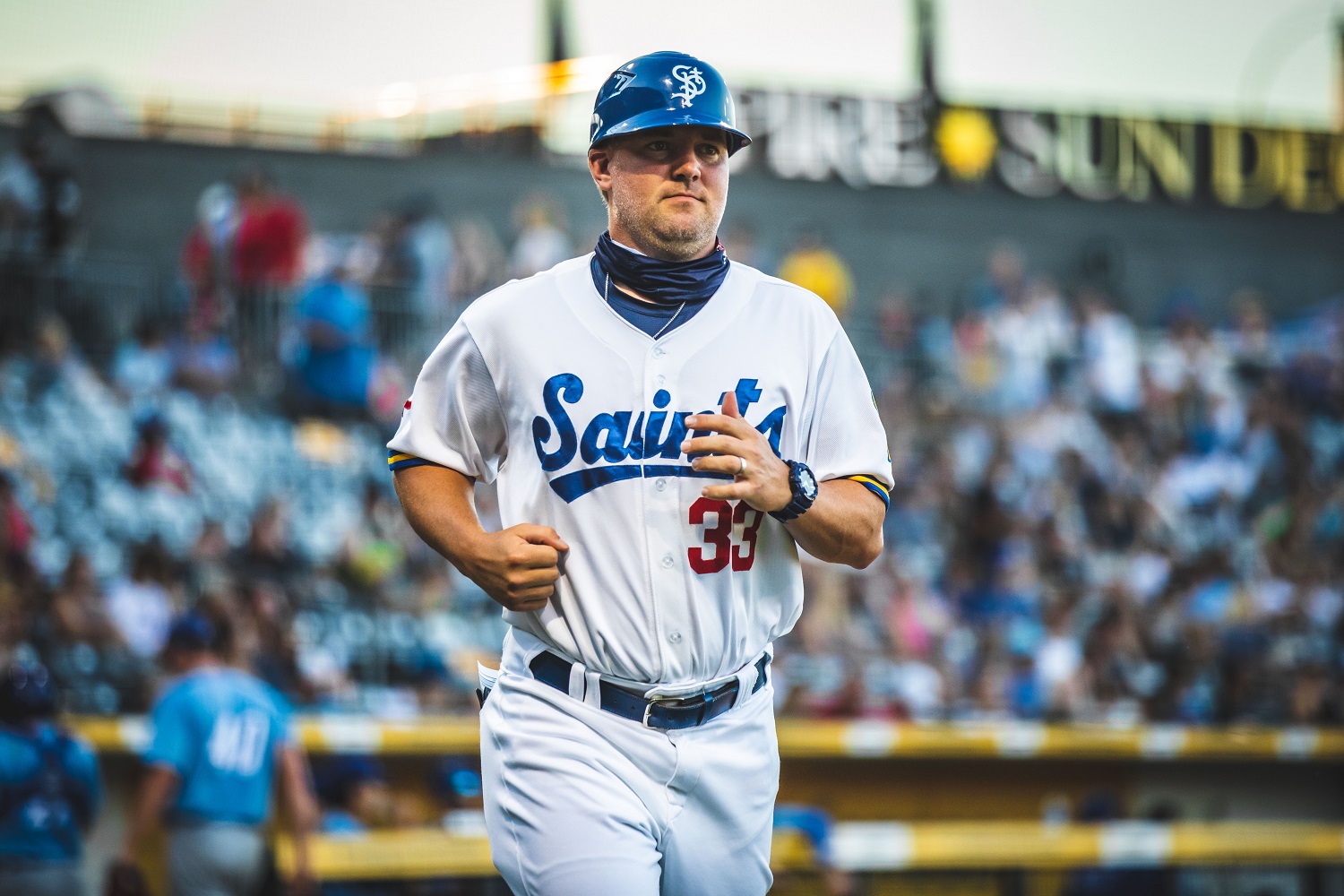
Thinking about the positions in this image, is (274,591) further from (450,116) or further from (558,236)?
(450,116)

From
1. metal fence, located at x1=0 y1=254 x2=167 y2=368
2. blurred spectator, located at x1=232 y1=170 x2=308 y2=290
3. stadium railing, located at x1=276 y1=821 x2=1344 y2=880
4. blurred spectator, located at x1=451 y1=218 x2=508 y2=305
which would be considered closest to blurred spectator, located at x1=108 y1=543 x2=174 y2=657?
stadium railing, located at x1=276 y1=821 x2=1344 y2=880

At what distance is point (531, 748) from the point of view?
3.16 meters

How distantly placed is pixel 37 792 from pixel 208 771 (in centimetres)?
71

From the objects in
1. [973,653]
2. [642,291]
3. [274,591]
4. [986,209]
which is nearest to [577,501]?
[642,291]

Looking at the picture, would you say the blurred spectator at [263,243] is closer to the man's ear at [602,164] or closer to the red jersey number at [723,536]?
the man's ear at [602,164]

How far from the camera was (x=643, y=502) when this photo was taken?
10.5ft

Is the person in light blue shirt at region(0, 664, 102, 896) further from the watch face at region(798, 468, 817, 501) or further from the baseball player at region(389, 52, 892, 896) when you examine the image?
the watch face at region(798, 468, 817, 501)

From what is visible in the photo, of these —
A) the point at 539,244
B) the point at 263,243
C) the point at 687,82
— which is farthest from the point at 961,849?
the point at 539,244

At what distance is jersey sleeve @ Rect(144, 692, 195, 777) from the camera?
675 centimetres

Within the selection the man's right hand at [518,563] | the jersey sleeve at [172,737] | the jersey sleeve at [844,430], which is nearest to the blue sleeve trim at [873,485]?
the jersey sleeve at [844,430]

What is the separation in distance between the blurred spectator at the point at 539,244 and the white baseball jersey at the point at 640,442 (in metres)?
11.3

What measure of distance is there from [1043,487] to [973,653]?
10.2 ft

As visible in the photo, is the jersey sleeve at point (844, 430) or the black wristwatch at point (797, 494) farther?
the jersey sleeve at point (844, 430)

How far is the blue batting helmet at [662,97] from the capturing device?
3172 mm
